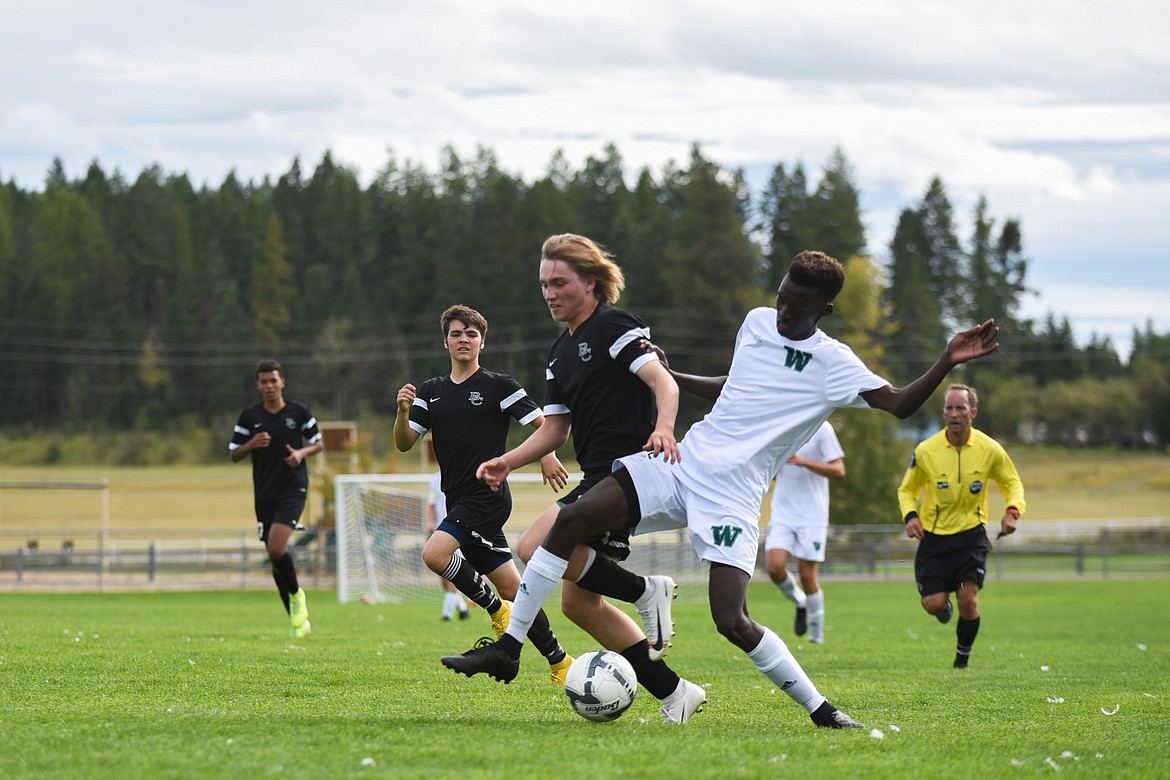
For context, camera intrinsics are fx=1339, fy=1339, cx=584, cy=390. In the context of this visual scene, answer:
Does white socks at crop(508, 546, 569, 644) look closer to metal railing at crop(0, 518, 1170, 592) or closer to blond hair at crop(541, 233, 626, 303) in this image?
blond hair at crop(541, 233, 626, 303)

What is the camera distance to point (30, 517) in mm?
63719

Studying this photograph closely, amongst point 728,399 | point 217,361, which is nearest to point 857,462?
point 728,399

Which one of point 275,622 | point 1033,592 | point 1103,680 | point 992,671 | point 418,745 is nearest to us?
point 418,745

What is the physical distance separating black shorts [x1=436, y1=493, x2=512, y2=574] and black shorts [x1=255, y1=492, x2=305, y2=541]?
398 centimetres

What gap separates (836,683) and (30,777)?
5.70 meters

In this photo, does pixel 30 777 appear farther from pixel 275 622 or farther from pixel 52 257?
pixel 52 257

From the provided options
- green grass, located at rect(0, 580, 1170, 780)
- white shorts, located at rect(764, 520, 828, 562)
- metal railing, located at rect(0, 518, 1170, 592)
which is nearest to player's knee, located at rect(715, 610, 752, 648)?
green grass, located at rect(0, 580, 1170, 780)

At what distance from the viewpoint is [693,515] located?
6266 millimetres

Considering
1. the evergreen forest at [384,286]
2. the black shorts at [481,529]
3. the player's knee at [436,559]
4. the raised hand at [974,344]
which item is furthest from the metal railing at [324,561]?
the evergreen forest at [384,286]

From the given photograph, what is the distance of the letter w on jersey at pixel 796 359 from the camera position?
20.9 ft

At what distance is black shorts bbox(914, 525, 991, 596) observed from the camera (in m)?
11.1

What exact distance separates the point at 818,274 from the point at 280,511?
7646 mm

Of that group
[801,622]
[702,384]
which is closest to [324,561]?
[801,622]

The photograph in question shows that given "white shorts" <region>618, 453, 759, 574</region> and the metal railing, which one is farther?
the metal railing
